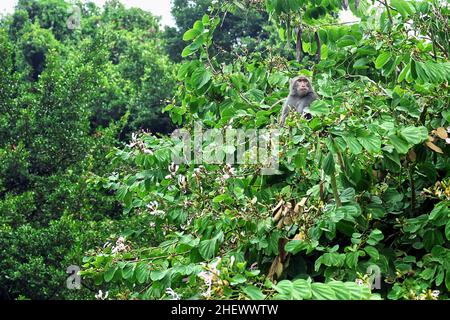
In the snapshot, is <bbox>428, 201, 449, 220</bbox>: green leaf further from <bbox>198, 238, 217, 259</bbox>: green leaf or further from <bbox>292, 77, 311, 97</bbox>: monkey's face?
<bbox>292, 77, 311, 97</bbox>: monkey's face

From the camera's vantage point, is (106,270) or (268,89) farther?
(268,89)

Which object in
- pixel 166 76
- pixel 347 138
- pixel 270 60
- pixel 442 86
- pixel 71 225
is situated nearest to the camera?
pixel 347 138

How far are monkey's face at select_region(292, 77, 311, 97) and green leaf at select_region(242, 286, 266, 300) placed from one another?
3.42 metres

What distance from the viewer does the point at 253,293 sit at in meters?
2.69

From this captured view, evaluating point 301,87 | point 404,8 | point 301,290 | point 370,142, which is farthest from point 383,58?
point 301,290

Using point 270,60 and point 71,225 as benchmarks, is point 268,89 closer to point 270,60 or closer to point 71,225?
point 270,60

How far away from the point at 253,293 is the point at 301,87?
147 inches

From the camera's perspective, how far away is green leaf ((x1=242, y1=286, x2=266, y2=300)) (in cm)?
267

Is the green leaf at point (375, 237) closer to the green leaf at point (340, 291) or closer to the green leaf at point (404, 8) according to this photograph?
the green leaf at point (340, 291)

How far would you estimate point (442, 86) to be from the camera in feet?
13.3

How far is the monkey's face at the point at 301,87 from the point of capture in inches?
239
